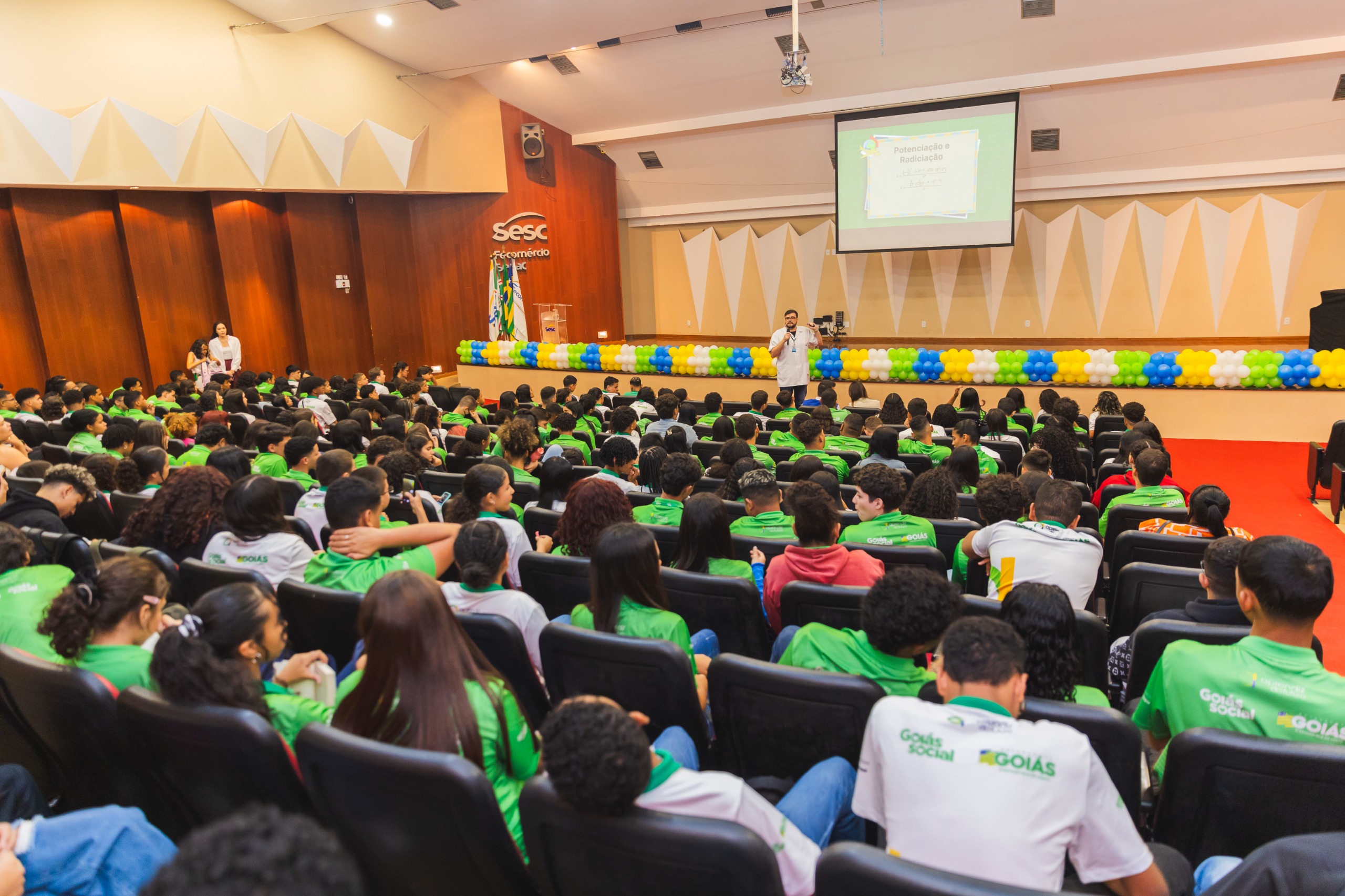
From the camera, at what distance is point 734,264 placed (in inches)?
551

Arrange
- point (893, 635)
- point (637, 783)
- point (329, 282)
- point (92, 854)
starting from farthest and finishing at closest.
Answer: point (329, 282)
point (893, 635)
point (92, 854)
point (637, 783)

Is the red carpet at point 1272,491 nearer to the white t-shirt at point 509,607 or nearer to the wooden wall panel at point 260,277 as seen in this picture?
the white t-shirt at point 509,607

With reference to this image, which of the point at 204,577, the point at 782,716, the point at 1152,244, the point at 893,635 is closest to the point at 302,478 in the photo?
the point at 204,577

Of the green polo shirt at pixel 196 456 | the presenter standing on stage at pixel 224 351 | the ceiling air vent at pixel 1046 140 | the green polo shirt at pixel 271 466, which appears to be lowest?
the green polo shirt at pixel 271 466

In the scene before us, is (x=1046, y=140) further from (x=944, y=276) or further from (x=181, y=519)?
(x=181, y=519)

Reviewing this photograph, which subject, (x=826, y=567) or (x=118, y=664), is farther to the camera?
(x=826, y=567)

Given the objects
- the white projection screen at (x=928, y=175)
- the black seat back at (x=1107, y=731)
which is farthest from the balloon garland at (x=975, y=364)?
the black seat back at (x=1107, y=731)

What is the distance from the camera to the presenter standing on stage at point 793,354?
898 cm

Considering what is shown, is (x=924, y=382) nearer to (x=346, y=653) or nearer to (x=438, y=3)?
(x=438, y=3)

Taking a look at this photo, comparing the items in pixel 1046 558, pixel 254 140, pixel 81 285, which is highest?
pixel 254 140

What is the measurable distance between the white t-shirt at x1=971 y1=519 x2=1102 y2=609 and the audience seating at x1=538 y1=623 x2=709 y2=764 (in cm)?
138

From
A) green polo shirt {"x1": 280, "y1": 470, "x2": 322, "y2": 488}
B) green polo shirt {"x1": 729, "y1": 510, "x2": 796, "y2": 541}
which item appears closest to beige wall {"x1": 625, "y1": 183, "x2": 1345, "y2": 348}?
green polo shirt {"x1": 729, "y1": 510, "x2": 796, "y2": 541}

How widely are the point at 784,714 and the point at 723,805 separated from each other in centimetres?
63

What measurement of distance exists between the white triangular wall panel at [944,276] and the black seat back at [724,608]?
34.0 feet
